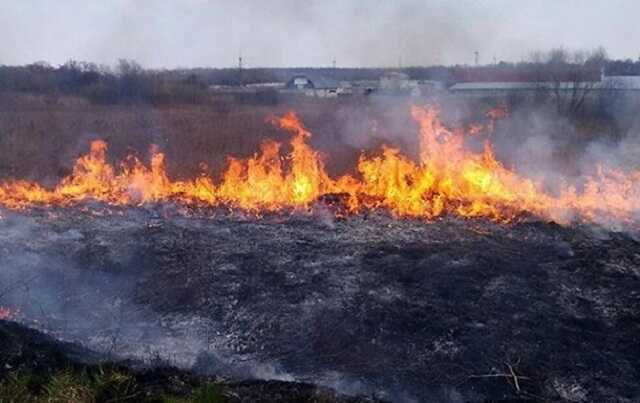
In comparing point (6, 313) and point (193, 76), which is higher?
point (193, 76)

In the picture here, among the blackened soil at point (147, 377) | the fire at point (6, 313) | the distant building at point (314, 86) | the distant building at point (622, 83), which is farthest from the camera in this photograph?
the distant building at point (314, 86)

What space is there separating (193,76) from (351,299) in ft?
62.8

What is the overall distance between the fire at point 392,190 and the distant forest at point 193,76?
4064 mm

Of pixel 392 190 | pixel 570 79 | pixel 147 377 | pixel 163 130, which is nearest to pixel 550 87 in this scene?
pixel 570 79

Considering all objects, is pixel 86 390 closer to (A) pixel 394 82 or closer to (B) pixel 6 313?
(B) pixel 6 313

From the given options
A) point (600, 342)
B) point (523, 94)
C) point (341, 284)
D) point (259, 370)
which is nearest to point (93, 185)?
point (341, 284)

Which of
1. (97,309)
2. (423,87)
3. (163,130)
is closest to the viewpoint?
(97,309)

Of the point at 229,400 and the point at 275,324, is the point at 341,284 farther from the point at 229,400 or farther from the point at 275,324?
the point at 229,400

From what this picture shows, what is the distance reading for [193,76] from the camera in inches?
995

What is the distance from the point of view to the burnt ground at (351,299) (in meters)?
6.69

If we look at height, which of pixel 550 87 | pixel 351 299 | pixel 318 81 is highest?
pixel 318 81

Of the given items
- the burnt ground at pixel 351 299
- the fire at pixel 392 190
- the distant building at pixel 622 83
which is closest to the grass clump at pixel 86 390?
the burnt ground at pixel 351 299

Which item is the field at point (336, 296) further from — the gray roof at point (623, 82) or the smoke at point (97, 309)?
the gray roof at point (623, 82)

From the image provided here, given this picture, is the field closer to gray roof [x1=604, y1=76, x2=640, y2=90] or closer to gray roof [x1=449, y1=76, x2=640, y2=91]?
gray roof [x1=449, y1=76, x2=640, y2=91]
